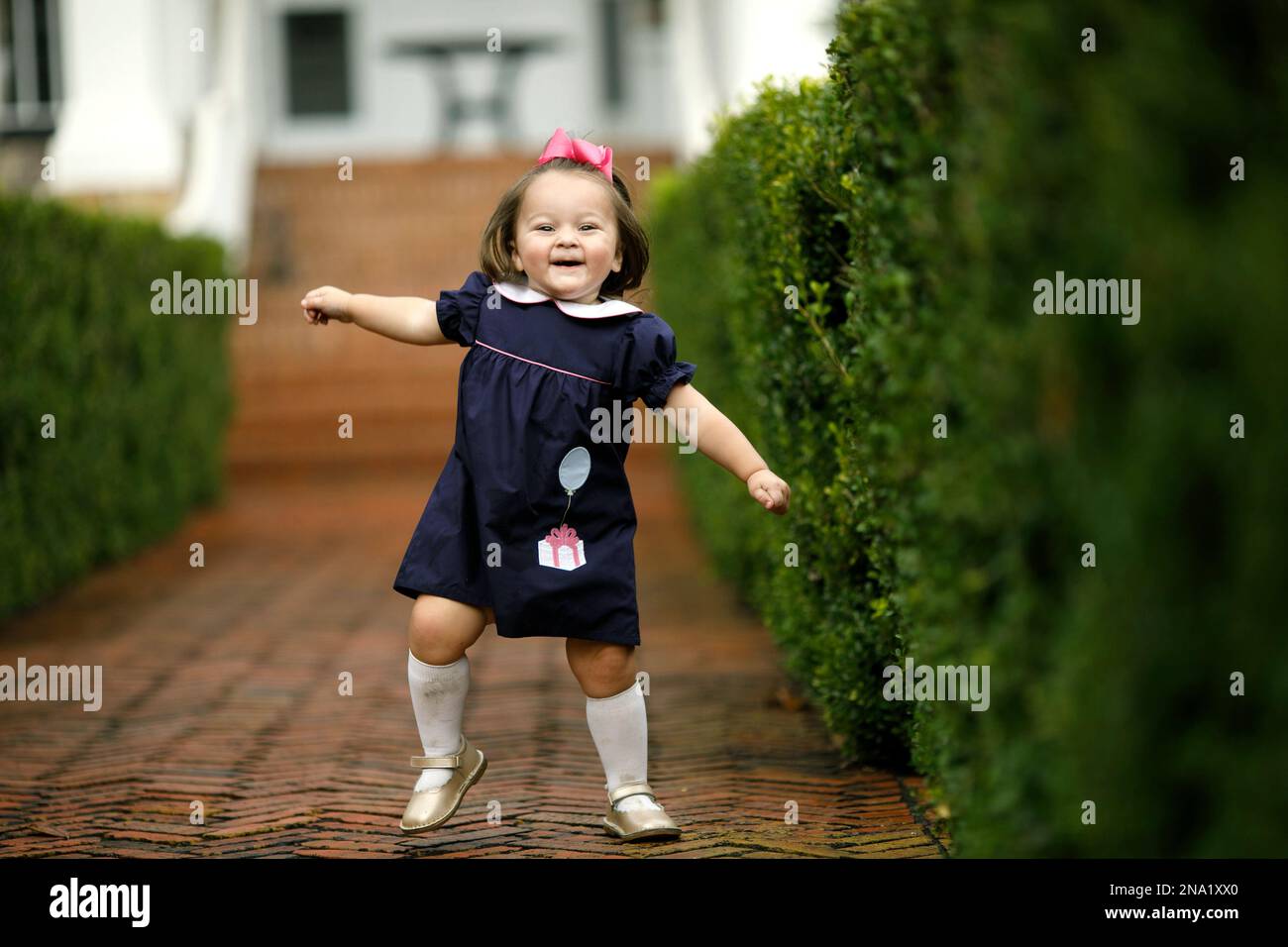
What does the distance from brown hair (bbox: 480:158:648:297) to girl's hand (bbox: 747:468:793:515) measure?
62 centimetres

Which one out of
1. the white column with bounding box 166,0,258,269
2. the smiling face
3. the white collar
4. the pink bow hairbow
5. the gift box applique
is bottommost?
the gift box applique

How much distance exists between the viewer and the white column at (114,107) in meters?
14.5

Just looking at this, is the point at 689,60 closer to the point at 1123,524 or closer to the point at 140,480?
the point at 140,480

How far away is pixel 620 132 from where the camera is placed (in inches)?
866

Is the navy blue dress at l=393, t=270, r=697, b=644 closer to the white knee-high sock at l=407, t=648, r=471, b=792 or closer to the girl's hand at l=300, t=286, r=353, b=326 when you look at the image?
the white knee-high sock at l=407, t=648, r=471, b=792

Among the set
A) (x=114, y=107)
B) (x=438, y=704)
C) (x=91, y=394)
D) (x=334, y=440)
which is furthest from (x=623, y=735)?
(x=114, y=107)

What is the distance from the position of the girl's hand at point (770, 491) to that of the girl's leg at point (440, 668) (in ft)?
2.29

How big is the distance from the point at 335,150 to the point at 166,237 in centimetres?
1331

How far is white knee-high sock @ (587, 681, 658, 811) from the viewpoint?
3.54 meters

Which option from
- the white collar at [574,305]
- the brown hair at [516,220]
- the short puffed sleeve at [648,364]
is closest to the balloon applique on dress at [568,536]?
the short puffed sleeve at [648,364]

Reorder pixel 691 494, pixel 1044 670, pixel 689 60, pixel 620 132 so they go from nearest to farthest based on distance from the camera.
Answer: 1. pixel 1044 670
2. pixel 691 494
3. pixel 689 60
4. pixel 620 132

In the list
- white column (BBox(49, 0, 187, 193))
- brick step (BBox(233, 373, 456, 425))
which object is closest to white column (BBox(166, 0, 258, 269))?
white column (BBox(49, 0, 187, 193))

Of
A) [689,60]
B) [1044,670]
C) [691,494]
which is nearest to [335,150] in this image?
[689,60]

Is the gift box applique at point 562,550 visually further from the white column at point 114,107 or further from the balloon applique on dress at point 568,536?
the white column at point 114,107
